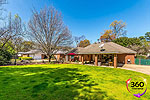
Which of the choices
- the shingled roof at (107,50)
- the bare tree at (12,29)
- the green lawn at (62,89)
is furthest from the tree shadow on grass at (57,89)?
the bare tree at (12,29)

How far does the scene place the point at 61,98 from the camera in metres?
3.68

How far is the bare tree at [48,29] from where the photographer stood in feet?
56.9

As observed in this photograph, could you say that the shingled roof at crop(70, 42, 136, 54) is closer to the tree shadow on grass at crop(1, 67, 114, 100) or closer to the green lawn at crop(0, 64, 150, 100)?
the green lawn at crop(0, 64, 150, 100)

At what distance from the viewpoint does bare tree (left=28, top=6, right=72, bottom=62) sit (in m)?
17.3

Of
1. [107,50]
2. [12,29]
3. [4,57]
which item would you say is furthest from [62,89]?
[12,29]

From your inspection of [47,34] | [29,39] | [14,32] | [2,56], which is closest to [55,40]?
[47,34]

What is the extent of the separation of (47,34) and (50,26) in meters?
2.10

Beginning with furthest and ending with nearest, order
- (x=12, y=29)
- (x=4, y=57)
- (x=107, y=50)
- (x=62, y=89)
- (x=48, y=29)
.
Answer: (x=48, y=29) < (x=12, y=29) < (x=4, y=57) < (x=107, y=50) < (x=62, y=89)

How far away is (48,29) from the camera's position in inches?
715

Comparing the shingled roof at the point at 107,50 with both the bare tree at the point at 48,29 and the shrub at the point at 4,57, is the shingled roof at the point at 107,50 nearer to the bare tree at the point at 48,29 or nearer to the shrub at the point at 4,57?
the bare tree at the point at 48,29

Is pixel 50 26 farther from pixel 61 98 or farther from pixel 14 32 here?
pixel 61 98

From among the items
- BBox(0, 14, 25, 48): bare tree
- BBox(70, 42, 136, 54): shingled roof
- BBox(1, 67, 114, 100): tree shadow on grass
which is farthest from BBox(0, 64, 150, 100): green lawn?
BBox(0, 14, 25, 48): bare tree

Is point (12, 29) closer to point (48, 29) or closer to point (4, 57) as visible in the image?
point (4, 57)

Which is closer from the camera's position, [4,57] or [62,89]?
[62,89]
